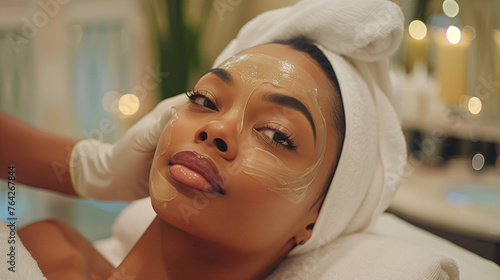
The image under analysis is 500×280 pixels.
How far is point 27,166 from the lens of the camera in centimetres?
77

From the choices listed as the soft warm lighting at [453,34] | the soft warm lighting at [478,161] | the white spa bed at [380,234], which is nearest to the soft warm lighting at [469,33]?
the soft warm lighting at [453,34]

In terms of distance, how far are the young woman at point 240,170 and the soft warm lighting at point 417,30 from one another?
3.82 ft

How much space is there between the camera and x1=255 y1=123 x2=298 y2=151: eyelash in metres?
0.61

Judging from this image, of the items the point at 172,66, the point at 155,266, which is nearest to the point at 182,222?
the point at 155,266

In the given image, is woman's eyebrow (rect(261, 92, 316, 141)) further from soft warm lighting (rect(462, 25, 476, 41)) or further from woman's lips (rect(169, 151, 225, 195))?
soft warm lighting (rect(462, 25, 476, 41))

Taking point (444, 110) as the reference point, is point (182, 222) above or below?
above

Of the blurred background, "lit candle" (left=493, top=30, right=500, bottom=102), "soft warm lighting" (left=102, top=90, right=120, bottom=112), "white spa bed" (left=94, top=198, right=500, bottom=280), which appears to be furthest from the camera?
"lit candle" (left=493, top=30, right=500, bottom=102)

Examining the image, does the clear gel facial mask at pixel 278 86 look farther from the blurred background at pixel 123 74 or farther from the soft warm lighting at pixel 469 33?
the soft warm lighting at pixel 469 33

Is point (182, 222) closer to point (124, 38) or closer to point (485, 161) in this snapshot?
point (124, 38)

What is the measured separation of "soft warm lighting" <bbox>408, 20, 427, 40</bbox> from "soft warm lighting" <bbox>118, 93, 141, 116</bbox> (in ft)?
3.71

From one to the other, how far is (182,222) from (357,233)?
1.25 ft

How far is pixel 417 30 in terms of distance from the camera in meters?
1.75

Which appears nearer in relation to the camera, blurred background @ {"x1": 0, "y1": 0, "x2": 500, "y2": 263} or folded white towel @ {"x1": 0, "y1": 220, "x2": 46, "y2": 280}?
folded white towel @ {"x1": 0, "y1": 220, "x2": 46, "y2": 280}

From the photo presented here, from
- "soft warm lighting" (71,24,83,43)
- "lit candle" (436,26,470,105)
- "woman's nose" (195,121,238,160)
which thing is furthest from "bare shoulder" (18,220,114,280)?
"lit candle" (436,26,470,105)
